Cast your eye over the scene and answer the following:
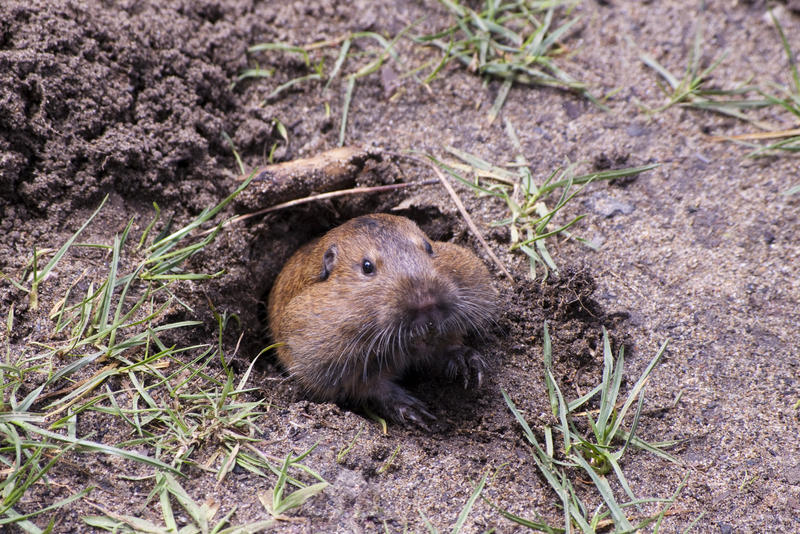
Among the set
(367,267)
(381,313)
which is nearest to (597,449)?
(381,313)

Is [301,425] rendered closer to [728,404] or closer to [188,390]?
[188,390]

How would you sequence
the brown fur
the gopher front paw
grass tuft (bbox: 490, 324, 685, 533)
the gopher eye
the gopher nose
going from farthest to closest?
the gopher front paw, the gopher eye, the brown fur, the gopher nose, grass tuft (bbox: 490, 324, 685, 533)

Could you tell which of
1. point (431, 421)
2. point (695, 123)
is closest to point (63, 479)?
point (431, 421)

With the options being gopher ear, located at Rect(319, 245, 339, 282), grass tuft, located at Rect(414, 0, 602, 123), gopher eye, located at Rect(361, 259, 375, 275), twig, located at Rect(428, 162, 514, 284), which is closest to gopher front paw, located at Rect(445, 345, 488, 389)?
twig, located at Rect(428, 162, 514, 284)

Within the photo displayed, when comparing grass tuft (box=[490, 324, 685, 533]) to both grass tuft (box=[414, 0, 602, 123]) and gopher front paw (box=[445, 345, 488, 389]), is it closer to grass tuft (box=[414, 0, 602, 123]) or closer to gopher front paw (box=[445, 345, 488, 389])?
gopher front paw (box=[445, 345, 488, 389])

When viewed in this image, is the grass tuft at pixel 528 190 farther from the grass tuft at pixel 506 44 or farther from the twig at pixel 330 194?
the grass tuft at pixel 506 44

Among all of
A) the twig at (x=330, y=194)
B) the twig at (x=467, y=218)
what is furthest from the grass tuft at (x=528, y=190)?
the twig at (x=330, y=194)

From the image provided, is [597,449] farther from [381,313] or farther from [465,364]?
[381,313]
